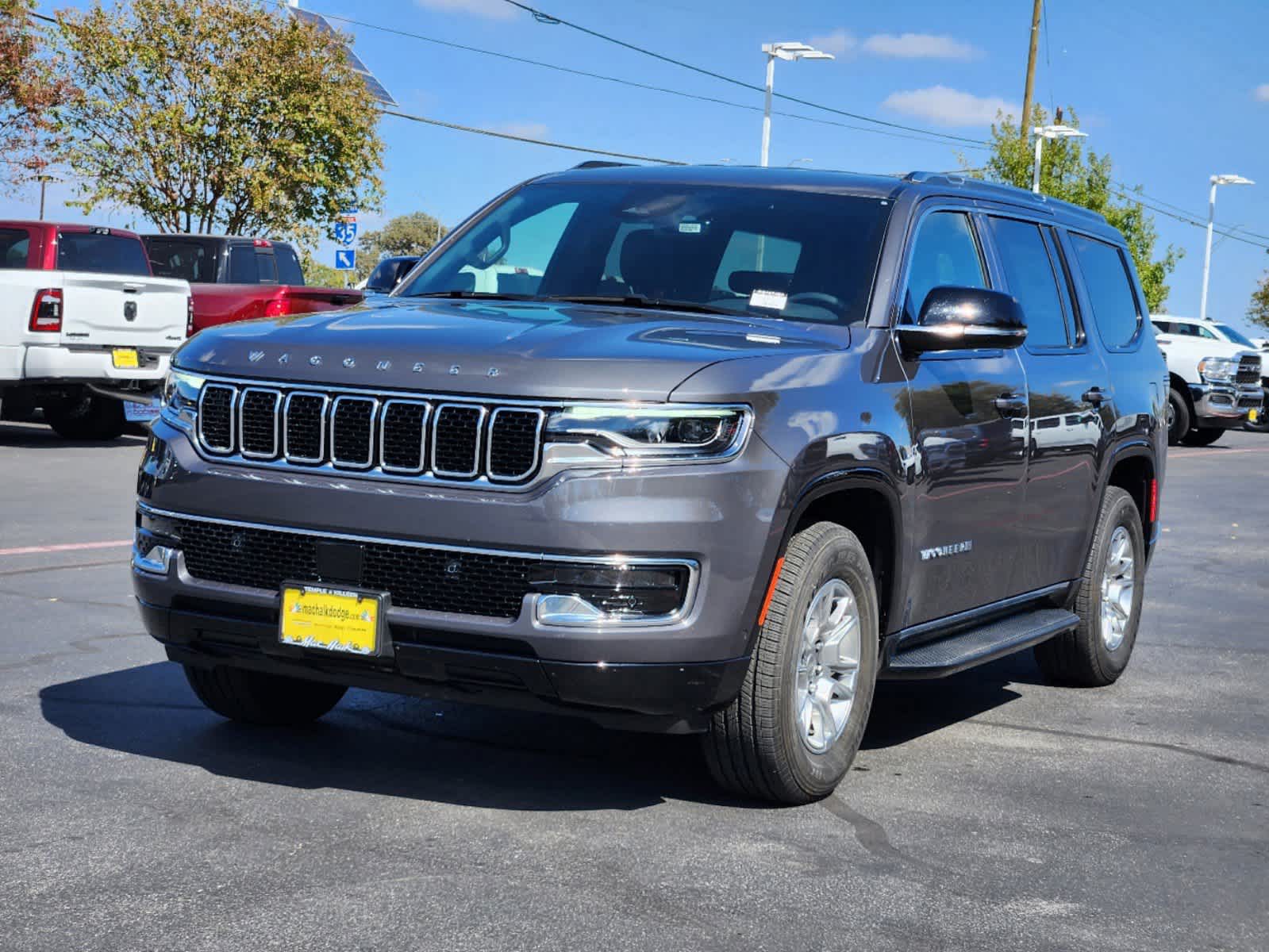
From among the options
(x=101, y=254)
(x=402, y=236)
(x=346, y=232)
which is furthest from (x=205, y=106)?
(x=402, y=236)

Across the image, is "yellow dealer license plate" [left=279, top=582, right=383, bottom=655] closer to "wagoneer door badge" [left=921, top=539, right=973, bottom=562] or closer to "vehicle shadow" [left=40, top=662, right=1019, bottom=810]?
"vehicle shadow" [left=40, top=662, right=1019, bottom=810]

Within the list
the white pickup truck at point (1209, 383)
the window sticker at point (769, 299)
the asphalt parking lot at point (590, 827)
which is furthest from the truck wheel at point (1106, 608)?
the white pickup truck at point (1209, 383)

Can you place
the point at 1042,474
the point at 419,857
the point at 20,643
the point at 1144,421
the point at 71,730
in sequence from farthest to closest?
1. the point at 1144,421
2. the point at 20,643
3. the point at 1042,474
4. the point at 71,730
5. the point at 419,857

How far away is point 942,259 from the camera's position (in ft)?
20.3

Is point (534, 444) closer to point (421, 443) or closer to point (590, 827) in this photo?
point (421, 443)

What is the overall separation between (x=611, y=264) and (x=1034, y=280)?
73.4 inches

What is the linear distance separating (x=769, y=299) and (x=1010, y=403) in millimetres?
1077

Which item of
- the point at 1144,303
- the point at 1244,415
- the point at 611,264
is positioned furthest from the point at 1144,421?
the point at 1244,415

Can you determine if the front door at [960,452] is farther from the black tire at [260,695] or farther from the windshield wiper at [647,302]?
the black tire at [260,695]

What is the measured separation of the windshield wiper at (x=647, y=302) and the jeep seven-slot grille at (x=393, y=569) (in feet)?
4.50

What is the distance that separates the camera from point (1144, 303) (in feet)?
27.9

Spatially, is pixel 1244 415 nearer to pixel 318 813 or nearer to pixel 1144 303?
pixel 1144 303

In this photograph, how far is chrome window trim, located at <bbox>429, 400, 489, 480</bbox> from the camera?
15.1ft

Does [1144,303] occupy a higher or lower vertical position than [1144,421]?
higher
